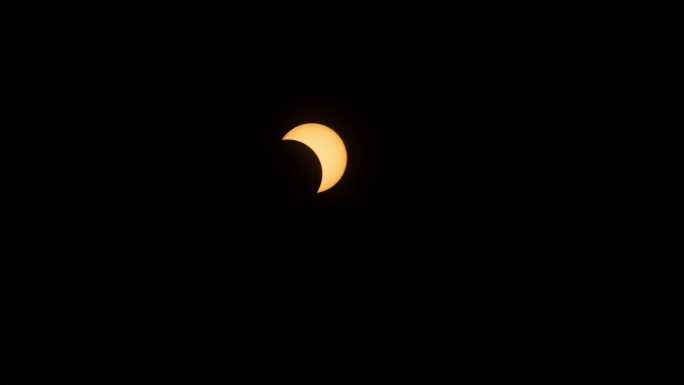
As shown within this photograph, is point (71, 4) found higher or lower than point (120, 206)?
higher

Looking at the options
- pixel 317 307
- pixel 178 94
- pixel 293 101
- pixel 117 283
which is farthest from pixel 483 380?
pixel 178 94

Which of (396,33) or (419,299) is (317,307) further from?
(396,33)

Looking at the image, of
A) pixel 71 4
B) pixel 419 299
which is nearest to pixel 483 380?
pixel 419 299

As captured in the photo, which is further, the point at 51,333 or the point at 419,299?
the point at 419,299

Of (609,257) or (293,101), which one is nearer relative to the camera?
→ (293,101)

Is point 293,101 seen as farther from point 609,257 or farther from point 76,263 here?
point 609,257

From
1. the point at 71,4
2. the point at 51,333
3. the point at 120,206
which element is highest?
the point at 71,4
